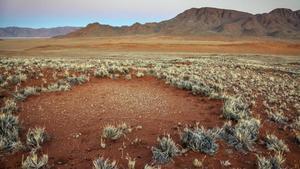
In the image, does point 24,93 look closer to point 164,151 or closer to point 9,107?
point 9,107

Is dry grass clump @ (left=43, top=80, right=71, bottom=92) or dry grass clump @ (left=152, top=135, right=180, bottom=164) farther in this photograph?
dry grass clump @ (left=43, top=80, right=71, bottom=92)

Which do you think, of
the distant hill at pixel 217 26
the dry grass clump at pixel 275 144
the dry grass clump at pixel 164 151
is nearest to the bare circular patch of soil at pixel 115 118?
the dry grass clump at pixel 164 151

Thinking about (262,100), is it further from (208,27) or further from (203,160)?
(208,27)

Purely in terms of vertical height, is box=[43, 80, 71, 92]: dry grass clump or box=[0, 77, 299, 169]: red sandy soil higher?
box=[43, 80, 71, 92]: dry grass clump

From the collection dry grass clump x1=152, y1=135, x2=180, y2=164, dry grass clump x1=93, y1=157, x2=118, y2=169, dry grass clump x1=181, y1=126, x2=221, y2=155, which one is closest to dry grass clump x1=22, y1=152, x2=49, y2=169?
dry grass clump x1=93, y1=157, x2=118, y2=169

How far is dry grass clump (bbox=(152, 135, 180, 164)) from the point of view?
5995 mm

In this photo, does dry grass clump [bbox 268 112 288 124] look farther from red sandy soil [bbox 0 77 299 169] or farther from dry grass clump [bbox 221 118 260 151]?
red sandy soil [bbox 0 77 299 169]

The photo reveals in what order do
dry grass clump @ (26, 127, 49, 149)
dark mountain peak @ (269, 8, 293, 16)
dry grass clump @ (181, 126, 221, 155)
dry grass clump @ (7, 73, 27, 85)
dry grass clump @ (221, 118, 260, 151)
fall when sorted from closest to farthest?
dry grass clump @ (26, 127, 49, 149)
dry grass clump @ (181, 126, 221, 155)
dry grass clump @ (221, 118, 260, 151)
dry grass clump @ (7, 73, 27, 85)
dark mountain peak @ (269, 8, 293, 16)

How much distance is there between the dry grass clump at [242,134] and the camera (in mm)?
6973

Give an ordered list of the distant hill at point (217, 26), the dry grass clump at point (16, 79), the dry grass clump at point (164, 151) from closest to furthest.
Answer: the dry grass clump at point (164, 151), the dry grass clump at point (16, 79), the distant hill at point (217, 26)

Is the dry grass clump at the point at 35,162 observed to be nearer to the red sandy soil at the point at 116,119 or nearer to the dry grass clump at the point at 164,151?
the red sandy soil at the point at 116,119

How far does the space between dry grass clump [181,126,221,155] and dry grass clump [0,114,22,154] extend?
3673 mm

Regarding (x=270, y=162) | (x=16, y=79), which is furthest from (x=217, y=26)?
(x=270, y=162)

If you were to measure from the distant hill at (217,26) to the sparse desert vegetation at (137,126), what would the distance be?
463 ft
